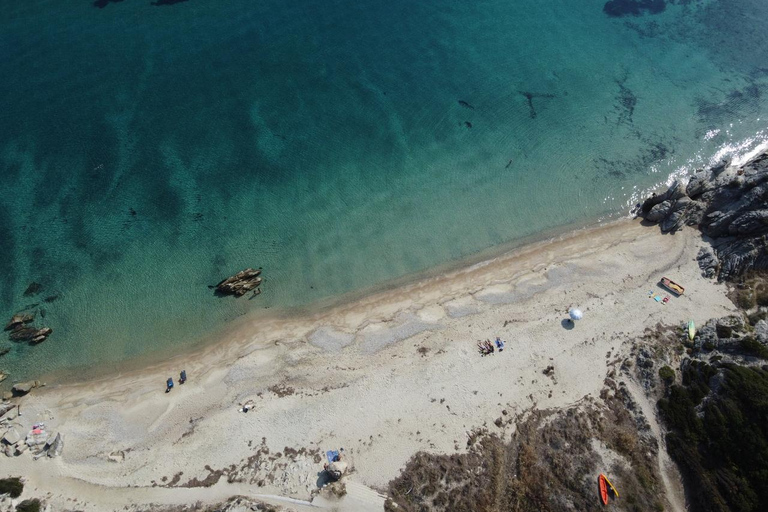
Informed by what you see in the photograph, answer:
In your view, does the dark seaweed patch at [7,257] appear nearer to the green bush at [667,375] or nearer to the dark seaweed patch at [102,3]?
the dark seaweed patch at [102,3]

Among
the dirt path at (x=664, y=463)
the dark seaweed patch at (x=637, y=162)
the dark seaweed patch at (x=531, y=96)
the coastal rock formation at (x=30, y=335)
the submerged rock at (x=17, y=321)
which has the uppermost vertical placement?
the dark seaweed patch at (x=531, y=96)

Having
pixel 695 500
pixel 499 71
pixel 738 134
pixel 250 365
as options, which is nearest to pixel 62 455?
pixel 250 365

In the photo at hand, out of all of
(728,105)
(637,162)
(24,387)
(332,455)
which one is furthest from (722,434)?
(24,387)

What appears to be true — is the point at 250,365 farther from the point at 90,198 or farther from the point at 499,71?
the point at 499,71

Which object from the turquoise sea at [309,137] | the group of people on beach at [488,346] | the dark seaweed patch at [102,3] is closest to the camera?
the group of people on beach at [488,346]

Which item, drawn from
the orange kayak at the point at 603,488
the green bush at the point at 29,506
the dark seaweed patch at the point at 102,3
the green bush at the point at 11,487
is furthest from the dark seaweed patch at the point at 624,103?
the dark seaweed patch at the point at 102,3
